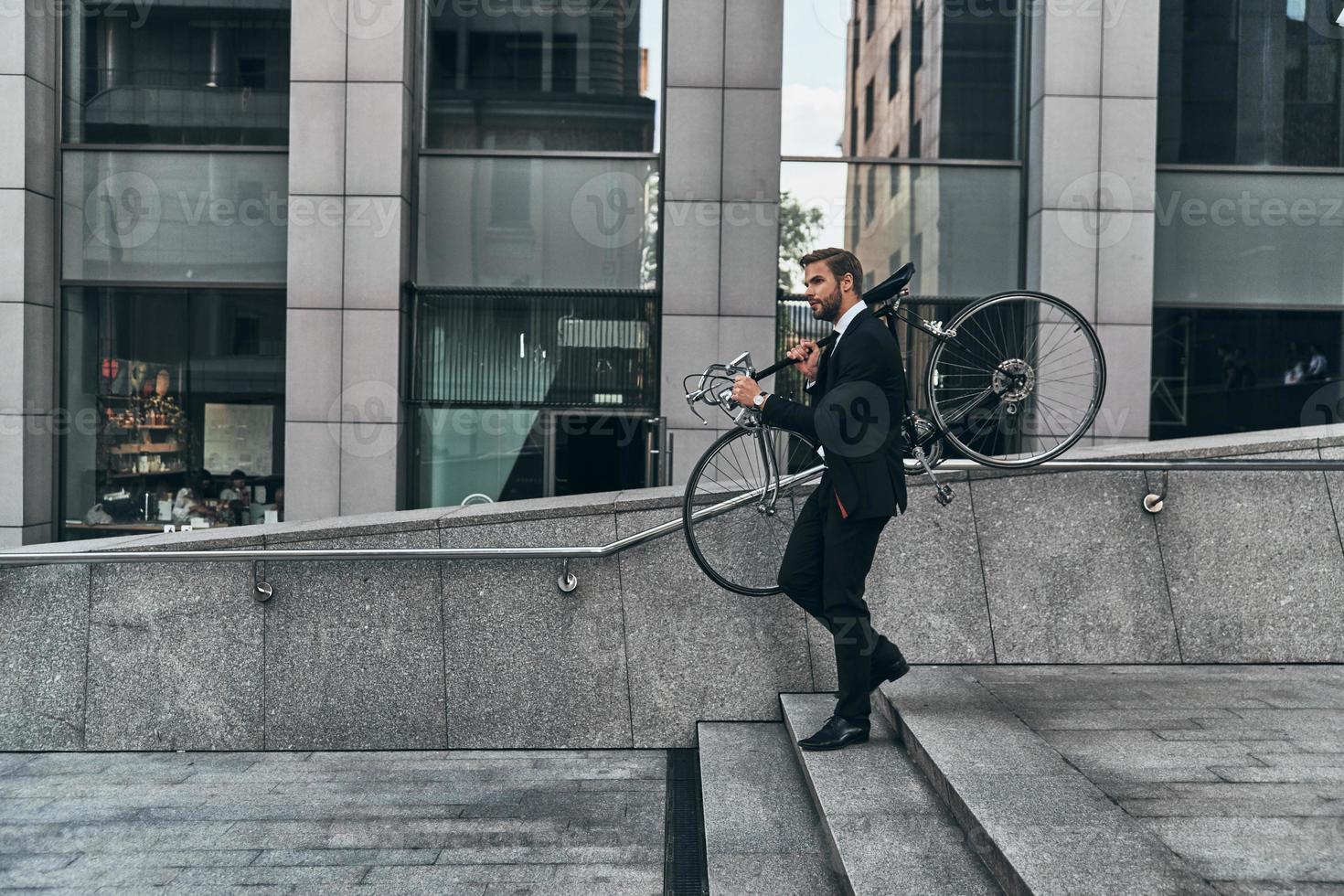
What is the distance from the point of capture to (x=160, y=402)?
42.9ft

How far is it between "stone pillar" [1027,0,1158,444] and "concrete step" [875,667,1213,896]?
25.9 ft

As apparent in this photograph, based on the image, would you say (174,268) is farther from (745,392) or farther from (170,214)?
(745,392)

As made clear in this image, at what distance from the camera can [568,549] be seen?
250 inches

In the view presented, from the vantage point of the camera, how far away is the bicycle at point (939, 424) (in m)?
5.84

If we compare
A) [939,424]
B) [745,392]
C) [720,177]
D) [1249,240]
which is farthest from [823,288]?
[1249,240]

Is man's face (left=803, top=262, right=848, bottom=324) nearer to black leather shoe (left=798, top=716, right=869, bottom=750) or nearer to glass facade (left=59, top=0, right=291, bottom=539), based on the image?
black leather shoe (left=798, top=716, right=869, bottom=750)

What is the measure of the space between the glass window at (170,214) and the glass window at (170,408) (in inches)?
10.8

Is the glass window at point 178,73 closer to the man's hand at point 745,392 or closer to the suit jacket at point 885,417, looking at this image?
the man's hand at point 745,392

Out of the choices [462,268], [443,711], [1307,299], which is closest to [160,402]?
[462,268]

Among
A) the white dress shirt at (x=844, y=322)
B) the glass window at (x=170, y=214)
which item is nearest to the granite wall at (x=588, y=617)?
the white dress shirt at (x=844, y=322)

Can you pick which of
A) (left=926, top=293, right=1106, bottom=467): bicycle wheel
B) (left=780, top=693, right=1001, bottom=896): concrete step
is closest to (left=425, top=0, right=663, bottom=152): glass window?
(left=926, top=293, right=1106, bottom=467): bicycle wheel

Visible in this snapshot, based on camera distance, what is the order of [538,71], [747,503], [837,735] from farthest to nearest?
[538,71]
[747,503]
[837,735]

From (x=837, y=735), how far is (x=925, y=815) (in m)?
0.87

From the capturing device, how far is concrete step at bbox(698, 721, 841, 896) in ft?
14.0
